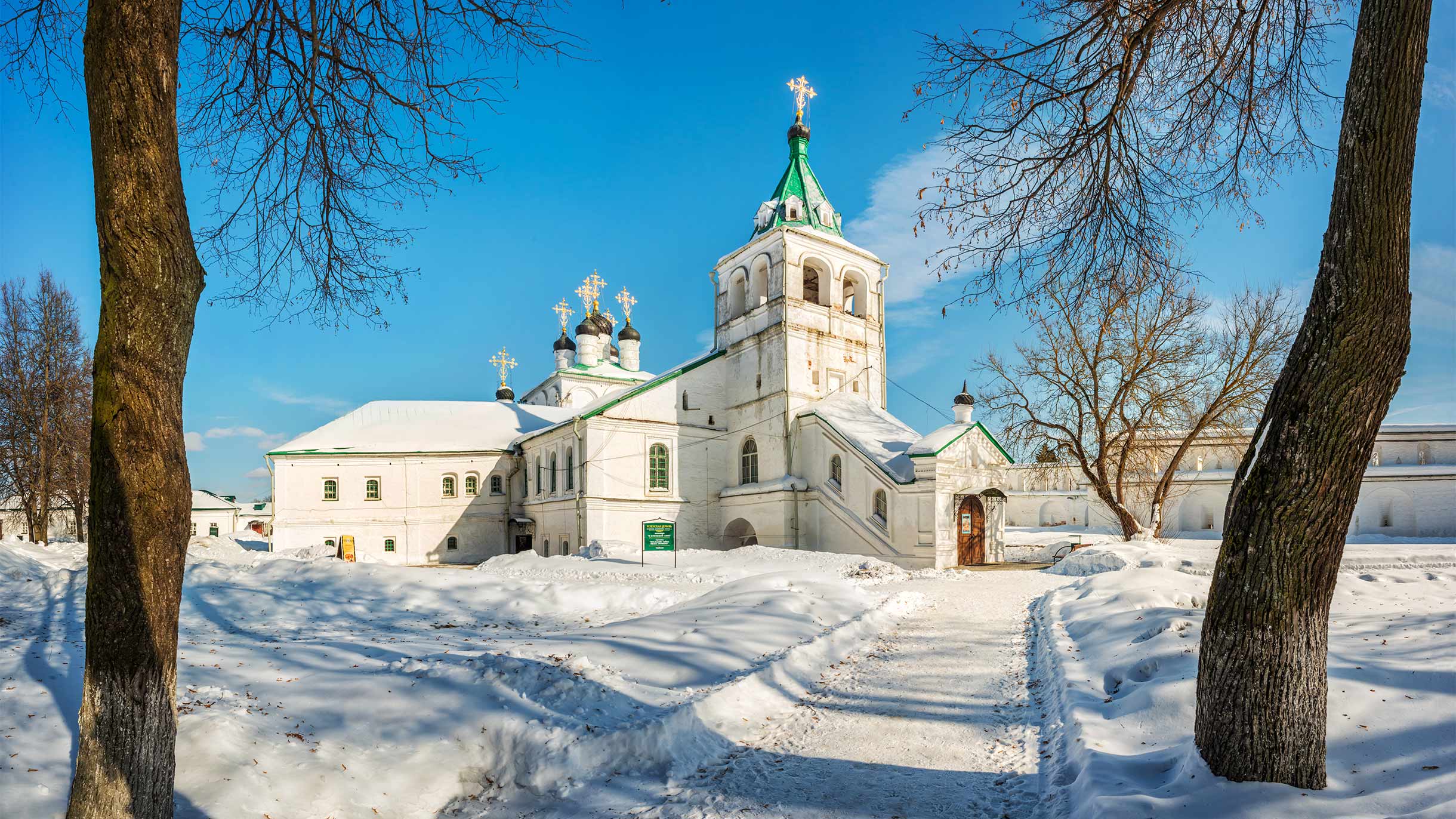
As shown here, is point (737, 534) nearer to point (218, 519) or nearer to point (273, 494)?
point (273, 494)

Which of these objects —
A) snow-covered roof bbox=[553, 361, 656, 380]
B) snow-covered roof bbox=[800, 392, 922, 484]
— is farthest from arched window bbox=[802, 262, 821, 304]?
snow-covered roof bbox=[553, 361, 656, 380]

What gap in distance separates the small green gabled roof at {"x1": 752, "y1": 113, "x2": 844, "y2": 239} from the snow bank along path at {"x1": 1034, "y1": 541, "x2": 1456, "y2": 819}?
23.1 metres

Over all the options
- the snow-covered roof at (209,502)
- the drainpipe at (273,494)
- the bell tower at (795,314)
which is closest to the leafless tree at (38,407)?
the drainpipe at (273,494)

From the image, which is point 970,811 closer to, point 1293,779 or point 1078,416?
point 1293,779

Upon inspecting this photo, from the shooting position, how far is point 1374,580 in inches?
510

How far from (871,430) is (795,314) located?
5.51 meters

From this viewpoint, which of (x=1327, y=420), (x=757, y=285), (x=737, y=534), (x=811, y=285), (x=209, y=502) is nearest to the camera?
(x=1327, y=420)

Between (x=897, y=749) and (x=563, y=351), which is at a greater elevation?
(x=563, y=351)

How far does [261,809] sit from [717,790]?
117 inches

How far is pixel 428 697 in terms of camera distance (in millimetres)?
6383

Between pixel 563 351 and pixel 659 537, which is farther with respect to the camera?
pixel 563 351

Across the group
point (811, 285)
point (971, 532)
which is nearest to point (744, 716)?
point (971, 532)

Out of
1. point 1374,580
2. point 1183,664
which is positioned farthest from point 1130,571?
point 1183,664

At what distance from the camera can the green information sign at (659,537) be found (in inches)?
785
